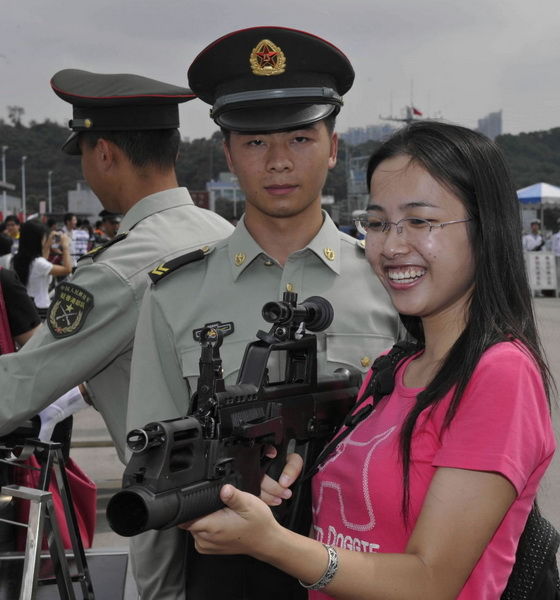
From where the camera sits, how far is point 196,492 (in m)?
1.30

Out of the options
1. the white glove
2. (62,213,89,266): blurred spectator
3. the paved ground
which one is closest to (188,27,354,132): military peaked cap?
the white glove

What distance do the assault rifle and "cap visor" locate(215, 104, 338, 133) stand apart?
61 centimetres

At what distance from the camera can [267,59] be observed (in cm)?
225

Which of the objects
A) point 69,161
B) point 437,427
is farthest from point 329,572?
point 69,161

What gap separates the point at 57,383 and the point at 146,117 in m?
1.00

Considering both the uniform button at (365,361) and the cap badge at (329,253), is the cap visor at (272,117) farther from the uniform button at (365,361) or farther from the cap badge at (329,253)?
the uniform button at (365,361)

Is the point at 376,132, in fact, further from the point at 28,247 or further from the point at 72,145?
the point at 28,247

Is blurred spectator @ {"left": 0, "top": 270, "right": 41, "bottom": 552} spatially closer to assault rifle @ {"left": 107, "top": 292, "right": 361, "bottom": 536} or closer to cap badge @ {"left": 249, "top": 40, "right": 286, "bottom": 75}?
cap badge @ {"left": 249, "top": 40, "right": 286, "bottom": 75}

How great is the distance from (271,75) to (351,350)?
0.75 m

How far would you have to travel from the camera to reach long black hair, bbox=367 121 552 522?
1559 millimetres

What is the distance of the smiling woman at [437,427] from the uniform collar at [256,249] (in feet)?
1.71

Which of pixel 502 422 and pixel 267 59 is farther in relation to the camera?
pixel 267 59

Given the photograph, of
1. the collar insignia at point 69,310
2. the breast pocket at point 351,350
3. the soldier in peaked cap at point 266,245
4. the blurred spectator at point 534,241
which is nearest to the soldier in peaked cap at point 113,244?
the collar insignia at point 69,310

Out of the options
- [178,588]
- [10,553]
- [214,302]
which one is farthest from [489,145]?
[10,553]
